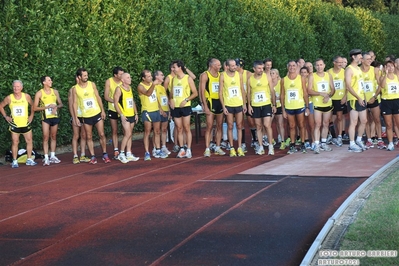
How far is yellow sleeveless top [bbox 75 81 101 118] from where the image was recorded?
14961 mm

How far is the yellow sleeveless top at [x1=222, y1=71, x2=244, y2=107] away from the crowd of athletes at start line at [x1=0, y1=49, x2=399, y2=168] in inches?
0.8

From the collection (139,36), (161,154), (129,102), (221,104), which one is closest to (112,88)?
(129,102)

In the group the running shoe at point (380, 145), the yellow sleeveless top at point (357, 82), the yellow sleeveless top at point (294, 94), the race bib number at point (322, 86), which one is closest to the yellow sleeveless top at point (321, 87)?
the race bib number at point (322, 86)

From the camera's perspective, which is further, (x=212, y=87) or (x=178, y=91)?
(x=212, y=87)

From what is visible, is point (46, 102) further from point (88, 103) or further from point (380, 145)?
point (380, 145)

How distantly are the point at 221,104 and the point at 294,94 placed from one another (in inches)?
60.0

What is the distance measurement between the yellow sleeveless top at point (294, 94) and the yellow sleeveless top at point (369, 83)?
4.31 feet

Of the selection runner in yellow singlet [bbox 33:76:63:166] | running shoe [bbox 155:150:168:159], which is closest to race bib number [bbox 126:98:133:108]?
running shoe [bbox 155:150:168:159]

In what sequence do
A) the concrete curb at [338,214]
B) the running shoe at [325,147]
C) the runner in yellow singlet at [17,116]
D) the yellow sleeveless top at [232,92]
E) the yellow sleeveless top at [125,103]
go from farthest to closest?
the running shoe at [325,147]
the yellow sleeveless top at [232,92]
the yellow sleeveless top at [125,103]
the runner in yellow singlet at [17,116]
the concrete curb at [338,214]

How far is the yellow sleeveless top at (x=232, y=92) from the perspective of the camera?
598 inches

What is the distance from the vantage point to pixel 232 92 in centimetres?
1520

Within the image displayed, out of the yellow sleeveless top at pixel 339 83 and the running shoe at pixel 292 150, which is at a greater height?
the yellow sleeveless top at pixel 339 83

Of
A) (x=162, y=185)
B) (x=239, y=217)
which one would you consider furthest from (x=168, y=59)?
(x=239, y=217)

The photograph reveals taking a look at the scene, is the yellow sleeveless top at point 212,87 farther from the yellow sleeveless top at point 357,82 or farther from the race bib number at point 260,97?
the yellow sleeveless top at point 357,82
